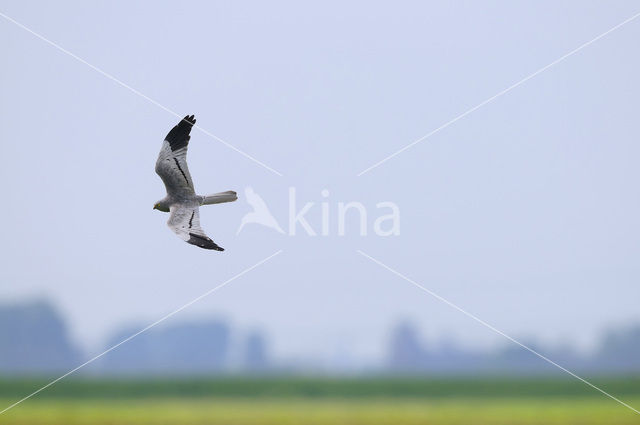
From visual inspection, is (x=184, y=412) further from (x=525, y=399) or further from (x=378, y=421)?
(x=525, y=399)

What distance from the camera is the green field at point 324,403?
60.0 feet

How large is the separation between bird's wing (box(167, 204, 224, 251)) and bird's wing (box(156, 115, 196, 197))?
0.50 feet

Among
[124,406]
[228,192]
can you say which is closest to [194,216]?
[228,192]

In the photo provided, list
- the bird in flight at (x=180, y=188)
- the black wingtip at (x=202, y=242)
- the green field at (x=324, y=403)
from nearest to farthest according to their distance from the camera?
the black wingtip at (x=202, y=242)
the bird in flight at (x=180, y=188)
the green field at (x=324, y=403)

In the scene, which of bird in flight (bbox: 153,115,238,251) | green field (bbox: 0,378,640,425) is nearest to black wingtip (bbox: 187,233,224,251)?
bird in flight (bbox: 153,115,238,251)

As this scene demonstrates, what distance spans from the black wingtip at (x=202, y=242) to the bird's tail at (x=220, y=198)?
1.23 feet

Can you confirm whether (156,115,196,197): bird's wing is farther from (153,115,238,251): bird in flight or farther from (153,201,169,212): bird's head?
(153,201,169,212): bird's head

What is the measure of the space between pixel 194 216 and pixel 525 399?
17.5m

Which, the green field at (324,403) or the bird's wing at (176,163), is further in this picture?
the green field at (324,403)

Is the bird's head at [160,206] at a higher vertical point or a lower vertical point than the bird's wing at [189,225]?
higher

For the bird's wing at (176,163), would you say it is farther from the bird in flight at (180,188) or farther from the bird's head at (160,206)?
the bird's head at (160,206)

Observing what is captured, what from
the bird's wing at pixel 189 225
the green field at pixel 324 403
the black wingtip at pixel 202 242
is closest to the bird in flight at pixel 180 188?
the bird's wing at pixel 189 225

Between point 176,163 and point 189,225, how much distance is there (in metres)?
0.61

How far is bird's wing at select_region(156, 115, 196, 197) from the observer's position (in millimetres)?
8828
